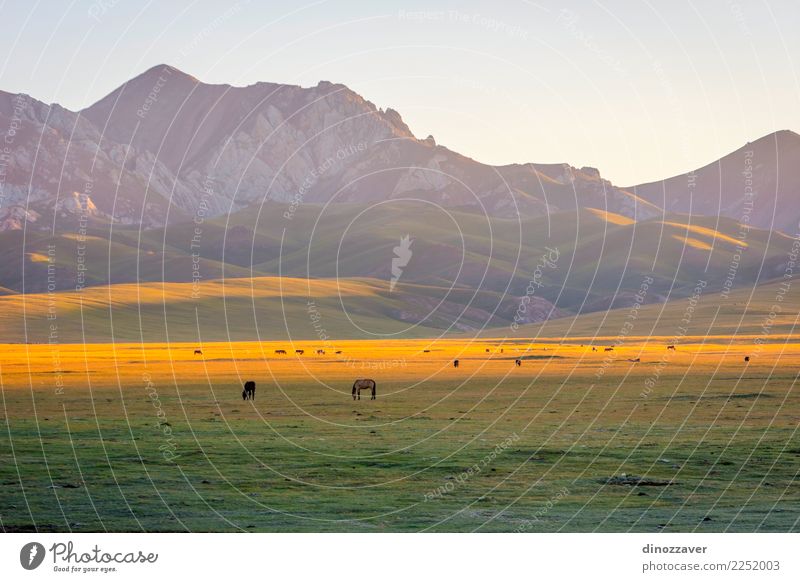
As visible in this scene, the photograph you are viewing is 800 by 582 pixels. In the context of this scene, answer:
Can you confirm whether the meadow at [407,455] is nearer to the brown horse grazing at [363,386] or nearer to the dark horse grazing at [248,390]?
the brown horse grazing at [363,386]

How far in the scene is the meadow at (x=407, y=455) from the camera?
3209cm

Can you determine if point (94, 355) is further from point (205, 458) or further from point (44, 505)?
point (44, 505)

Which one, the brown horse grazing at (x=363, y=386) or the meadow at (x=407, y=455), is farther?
the brown horse grazing at (x=363, y=386)

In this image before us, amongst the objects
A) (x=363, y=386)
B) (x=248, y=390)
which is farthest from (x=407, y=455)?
(x=248, y=390)

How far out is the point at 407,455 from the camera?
42.6 metres

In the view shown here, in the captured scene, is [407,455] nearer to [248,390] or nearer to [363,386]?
[363,386]

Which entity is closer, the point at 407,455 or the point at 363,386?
the point at 407,455

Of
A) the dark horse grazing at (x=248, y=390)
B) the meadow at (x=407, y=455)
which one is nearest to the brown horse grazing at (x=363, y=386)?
the meadow at (x=407, y=455)

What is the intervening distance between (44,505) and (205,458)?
31.4 ft

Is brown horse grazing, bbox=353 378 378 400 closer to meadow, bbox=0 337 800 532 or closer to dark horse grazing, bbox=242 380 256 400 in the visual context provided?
meadow, bbox=0 337 800 532

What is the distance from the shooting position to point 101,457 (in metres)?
41.7

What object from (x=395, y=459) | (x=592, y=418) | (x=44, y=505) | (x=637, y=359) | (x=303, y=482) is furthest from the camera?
(x=637, y=359)

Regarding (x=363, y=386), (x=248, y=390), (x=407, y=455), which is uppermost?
(x=363, y=386)
